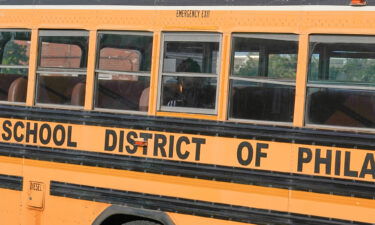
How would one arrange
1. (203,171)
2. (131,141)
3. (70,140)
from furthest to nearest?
(70,140) → (131,141) → (203,171)

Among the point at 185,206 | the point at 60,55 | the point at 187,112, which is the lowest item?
the point at 185,206

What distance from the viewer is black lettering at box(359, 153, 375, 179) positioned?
4.84 meters

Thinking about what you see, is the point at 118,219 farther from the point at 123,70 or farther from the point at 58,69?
the point at 58,69

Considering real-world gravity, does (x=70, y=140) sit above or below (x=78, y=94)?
below

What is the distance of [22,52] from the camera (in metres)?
6.30

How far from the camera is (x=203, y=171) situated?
17.8ft

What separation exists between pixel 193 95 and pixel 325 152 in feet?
3.70

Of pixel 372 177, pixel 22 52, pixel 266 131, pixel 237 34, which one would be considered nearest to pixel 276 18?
pixel 237 34

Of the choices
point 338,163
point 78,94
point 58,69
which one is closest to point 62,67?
point 58,69

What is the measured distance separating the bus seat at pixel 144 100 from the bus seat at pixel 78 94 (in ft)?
1.74

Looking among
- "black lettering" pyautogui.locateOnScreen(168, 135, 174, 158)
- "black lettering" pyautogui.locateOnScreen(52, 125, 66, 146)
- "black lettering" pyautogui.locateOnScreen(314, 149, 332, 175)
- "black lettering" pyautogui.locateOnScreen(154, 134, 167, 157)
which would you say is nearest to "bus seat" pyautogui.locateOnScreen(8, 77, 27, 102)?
"black lettering" pyautogui.locateOnScreen(52, 125, 66, 146)

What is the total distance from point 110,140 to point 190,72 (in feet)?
2.85

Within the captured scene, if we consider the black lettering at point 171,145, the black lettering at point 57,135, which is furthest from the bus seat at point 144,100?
the black lettering at point 57,135

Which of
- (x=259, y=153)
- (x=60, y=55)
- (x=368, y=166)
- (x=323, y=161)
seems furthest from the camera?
(x=60, y=55)
